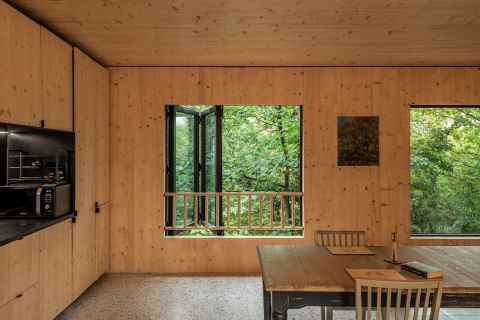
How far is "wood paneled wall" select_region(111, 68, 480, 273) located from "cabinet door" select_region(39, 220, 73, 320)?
104 centimetres

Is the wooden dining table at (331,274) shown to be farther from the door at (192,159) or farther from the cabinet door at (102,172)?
the cabinet door at (102,172)

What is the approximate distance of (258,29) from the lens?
2.96 metres

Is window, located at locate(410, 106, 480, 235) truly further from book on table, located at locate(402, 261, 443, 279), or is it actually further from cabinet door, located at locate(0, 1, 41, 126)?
cabinet door, located at locate(0, 1, 41, 126)

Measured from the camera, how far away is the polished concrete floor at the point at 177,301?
298 cm

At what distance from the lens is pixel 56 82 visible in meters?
2.89

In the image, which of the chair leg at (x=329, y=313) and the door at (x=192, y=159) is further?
the door at (x=192, y=159)

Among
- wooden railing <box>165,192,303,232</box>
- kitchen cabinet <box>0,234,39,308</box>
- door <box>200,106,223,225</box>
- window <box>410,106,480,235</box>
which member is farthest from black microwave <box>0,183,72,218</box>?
window <box>410,106,480,235</box>

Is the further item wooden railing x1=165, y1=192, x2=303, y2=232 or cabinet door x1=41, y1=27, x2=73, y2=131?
wooden railing x1=165, y1=192, x2=303, y2=232

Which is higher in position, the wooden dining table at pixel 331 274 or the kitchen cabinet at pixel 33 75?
the kitchen cabinet at pixel 33 75

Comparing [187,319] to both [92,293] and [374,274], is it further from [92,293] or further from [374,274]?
[374,274]

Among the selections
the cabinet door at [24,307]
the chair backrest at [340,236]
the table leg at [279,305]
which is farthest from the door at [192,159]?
the table leg at [279,305]

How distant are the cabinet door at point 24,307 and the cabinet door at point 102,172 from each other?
1189 mm

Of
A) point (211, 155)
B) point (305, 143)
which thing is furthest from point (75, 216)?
point (305, 143)

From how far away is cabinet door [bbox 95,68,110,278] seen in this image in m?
3.77
